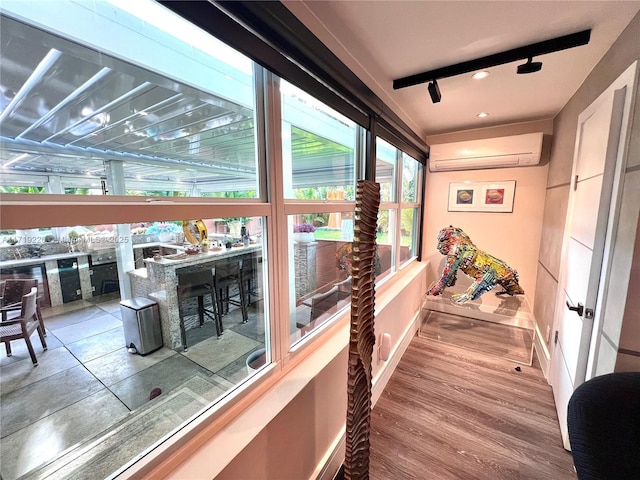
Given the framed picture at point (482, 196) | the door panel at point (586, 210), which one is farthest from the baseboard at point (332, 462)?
the framed picture at point (482, 196)

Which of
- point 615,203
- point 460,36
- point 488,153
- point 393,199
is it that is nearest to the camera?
point 615,203

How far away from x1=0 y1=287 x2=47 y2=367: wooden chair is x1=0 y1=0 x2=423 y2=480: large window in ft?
0.09

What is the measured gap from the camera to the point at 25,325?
2.72 feet

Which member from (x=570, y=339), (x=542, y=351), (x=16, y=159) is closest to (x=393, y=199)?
(x=570, y=339)

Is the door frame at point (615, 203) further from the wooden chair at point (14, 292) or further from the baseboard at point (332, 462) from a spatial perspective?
the wooden chair at point (14, 292)

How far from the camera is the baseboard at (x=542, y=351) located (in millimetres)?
2350

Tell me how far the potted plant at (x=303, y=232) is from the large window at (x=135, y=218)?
0.05 feet

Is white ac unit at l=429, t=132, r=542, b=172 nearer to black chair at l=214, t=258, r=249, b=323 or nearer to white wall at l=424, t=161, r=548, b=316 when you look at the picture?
white wall at l=424, t=161, r=548, b=316

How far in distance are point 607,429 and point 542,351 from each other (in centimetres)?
216

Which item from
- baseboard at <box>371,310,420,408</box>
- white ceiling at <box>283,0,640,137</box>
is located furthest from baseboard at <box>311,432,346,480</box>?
white ceiling at <box>283,0,640,137</box>

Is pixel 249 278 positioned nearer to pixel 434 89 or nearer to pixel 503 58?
pixel 434 89

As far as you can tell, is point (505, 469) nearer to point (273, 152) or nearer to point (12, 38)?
point (273, 152)

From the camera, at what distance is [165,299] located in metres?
1.74

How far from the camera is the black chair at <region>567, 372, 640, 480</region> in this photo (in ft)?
→ 2.53
